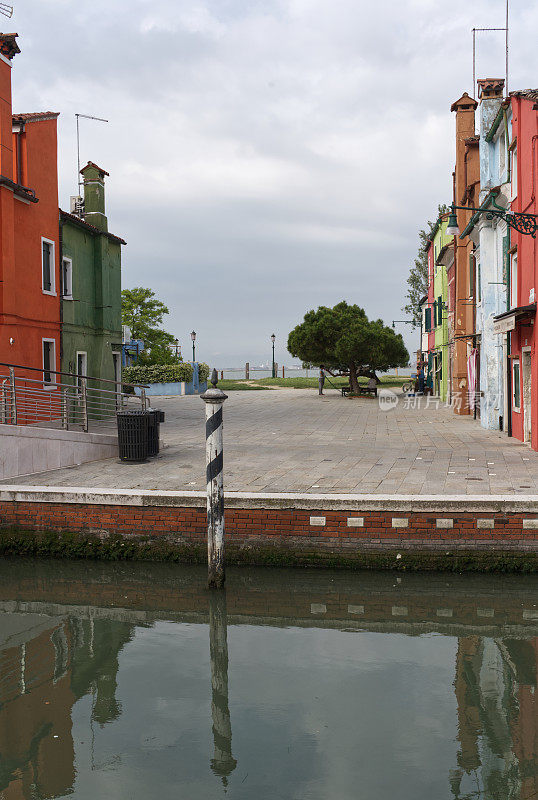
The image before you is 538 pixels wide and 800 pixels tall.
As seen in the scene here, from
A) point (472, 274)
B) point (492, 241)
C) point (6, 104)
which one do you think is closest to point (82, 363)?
point (6, 104)

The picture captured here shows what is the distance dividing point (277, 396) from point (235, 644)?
28.4 meters

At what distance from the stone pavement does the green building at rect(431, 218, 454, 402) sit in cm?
961

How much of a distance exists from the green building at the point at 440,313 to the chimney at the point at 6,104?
58.1ft

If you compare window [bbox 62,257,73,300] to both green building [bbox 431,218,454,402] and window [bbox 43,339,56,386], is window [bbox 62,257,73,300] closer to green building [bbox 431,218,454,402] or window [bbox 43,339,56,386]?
window [bbox 43,339,56,386]

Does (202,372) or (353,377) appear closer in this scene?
(353,377)

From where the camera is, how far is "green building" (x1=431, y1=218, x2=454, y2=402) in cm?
3088

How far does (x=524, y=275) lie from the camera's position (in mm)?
15094

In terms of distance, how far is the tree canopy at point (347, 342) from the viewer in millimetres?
32594

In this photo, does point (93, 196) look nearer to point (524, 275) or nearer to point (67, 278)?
point (67, 278)

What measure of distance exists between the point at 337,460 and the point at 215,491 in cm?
495

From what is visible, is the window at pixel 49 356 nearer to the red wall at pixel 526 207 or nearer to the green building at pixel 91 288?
the green building at pixel 91 288

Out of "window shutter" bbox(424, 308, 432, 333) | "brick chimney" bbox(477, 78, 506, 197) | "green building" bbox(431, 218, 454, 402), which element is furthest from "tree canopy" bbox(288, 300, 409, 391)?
"brick chimney" bbox(477, 78, 506, 197)

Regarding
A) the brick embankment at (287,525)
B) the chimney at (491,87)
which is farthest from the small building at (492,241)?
the brick embankment at (287,525)

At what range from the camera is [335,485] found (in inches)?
388
